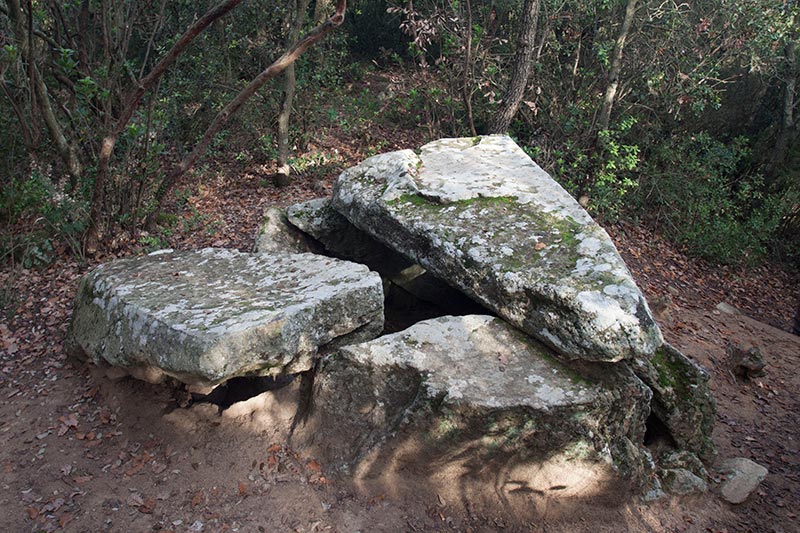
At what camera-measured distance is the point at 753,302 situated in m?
9.12

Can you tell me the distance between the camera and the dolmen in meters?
4.17

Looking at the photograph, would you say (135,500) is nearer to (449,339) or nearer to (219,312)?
(219,312)

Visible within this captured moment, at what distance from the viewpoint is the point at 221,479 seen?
4375 millimetres

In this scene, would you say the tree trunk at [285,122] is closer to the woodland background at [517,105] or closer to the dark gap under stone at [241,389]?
the woodland background at [517,105]

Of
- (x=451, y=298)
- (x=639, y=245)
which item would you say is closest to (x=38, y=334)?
(x=451, y=298)

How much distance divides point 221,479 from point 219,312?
131 centimetres

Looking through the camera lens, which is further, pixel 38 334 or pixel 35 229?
pixel 35 229

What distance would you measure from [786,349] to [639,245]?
286 centimetres

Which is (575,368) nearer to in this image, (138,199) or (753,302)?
(138,199)

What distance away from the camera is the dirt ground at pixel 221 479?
412 centimetres

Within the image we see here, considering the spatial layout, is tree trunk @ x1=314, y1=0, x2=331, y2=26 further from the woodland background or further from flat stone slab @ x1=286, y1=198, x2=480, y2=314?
flat stone slab @ x1=286, y1=198, x2=480, y2=314

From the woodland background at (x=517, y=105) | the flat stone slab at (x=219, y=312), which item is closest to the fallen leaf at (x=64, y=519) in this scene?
the flat stone slab at (x=219, y=312)

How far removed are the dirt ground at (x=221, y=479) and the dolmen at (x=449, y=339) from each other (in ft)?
0.88

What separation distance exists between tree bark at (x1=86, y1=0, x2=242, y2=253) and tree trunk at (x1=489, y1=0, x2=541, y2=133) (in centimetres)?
Answer: 453
